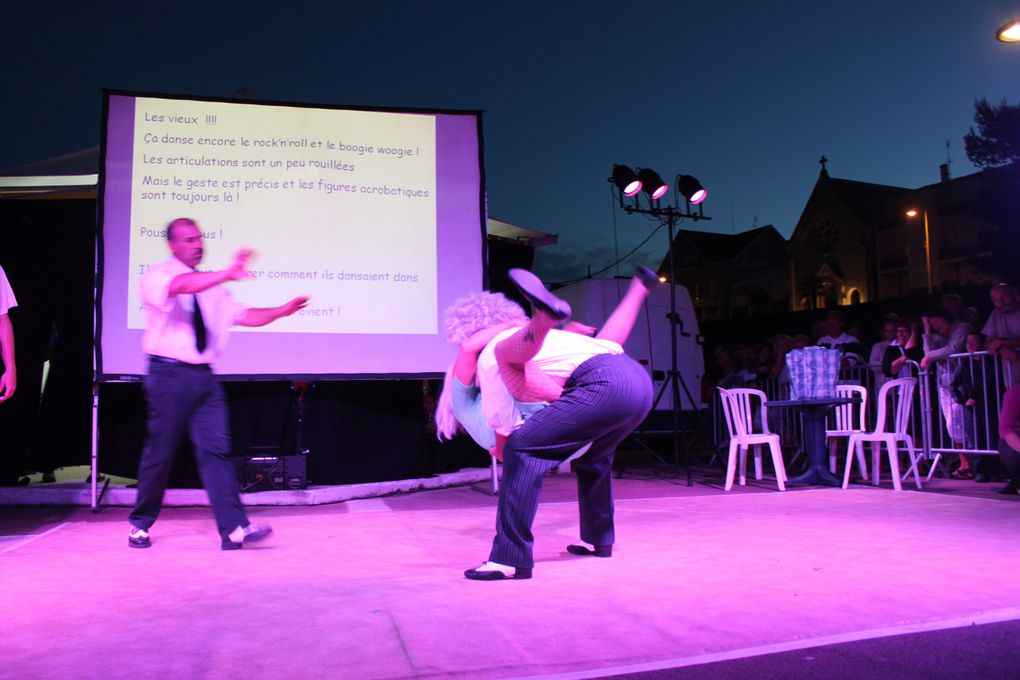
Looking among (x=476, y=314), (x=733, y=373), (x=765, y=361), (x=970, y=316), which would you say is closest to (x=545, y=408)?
A: (x=476, y=314)

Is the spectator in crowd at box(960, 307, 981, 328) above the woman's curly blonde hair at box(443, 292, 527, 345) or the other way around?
above

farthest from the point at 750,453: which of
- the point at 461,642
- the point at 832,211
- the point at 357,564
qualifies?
the point at 832,211

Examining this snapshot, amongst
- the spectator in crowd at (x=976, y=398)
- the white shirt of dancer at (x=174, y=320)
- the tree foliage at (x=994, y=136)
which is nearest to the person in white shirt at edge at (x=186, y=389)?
the white shirt of dancer at (x=174, y=320)

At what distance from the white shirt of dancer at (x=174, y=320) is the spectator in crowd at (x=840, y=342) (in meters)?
5.71

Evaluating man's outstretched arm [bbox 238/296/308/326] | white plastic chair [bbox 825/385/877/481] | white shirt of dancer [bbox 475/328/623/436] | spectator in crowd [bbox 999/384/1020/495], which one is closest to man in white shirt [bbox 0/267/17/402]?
man's outstretched arm [bbox 238/296/308/326]

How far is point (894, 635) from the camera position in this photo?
209 centimetres

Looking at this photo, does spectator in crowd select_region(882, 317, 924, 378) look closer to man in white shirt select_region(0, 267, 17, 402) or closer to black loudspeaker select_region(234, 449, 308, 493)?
black loudspeaker select_region(234, 449, 308, 493)

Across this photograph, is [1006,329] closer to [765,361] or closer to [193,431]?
[765,361]

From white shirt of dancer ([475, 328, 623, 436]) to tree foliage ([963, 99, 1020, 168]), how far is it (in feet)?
81.2

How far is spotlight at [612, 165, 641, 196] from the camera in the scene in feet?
23.5

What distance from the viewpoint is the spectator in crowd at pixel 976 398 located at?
6.36 metres

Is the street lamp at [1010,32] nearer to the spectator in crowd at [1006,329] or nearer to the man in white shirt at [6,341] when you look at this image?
the spectator in crowd at [1006,329]

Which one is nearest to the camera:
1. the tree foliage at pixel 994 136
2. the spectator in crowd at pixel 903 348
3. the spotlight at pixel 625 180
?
the spectator in crowd at pixel 903 348

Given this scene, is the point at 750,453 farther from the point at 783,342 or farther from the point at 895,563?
the point at 895,563
